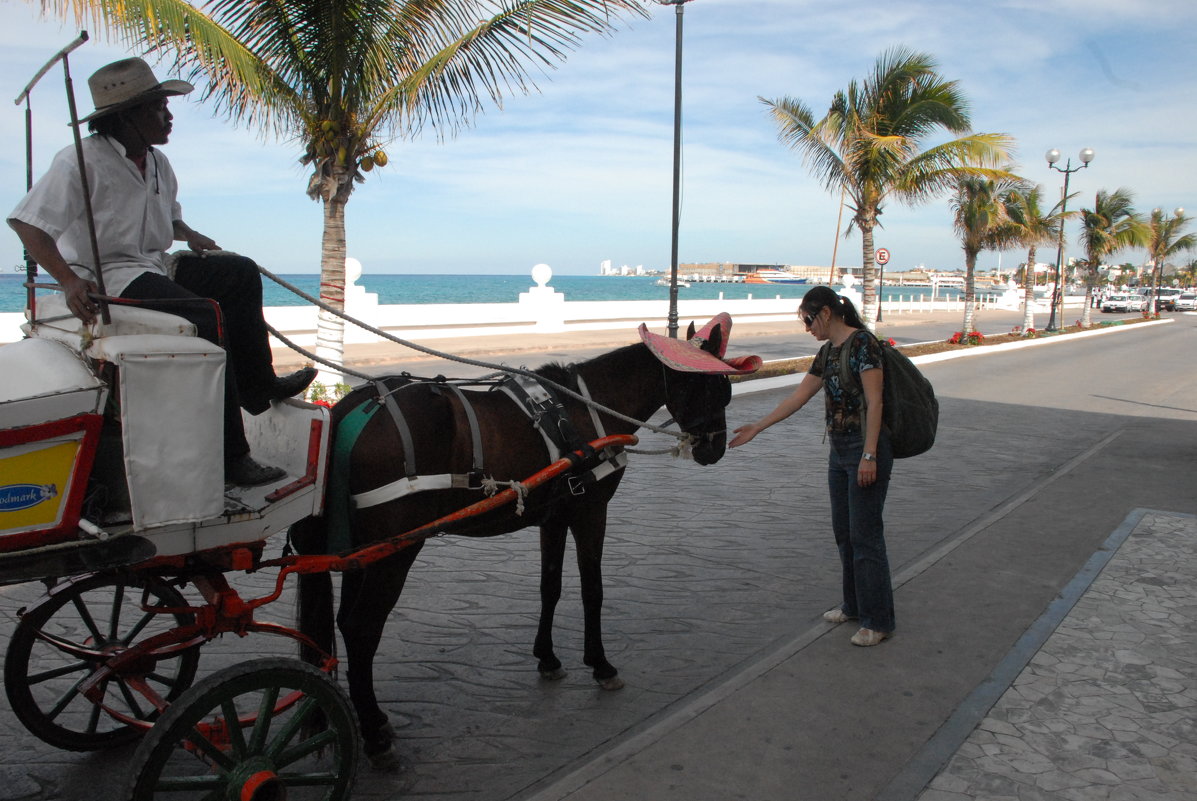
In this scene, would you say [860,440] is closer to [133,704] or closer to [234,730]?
[234,730]

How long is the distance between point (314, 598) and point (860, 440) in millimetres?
2905

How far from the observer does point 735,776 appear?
3.51 meters

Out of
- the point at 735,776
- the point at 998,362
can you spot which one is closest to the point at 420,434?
the point at 735,776

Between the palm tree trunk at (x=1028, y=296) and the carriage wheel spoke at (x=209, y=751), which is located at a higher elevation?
the palm tree trunk at (x=1028, y=296)

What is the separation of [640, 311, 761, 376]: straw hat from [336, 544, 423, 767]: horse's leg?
145cm

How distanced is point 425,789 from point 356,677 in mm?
509

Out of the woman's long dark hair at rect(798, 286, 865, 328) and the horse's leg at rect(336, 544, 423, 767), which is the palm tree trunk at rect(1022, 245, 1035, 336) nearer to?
the woman's long dark hair at rect(798, 286, 865, 328)

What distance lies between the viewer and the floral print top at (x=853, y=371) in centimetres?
471

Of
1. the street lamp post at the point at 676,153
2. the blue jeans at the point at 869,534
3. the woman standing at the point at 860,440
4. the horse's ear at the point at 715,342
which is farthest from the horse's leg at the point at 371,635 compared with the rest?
the street lamp post at the point at 676,153

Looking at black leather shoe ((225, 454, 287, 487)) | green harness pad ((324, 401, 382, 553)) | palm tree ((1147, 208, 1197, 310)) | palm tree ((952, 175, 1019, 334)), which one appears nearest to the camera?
black leather shoe ((225, 454, 287, 487))

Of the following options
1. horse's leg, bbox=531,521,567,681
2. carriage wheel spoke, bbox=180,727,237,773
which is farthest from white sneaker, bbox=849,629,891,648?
carriage wheel spoke, bbox=180,727,237,773

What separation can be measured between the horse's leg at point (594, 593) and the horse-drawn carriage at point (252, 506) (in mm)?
11

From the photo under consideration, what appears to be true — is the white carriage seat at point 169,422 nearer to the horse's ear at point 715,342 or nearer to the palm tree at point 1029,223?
the horse's ear at point 715,342

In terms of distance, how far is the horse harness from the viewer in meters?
3.46
